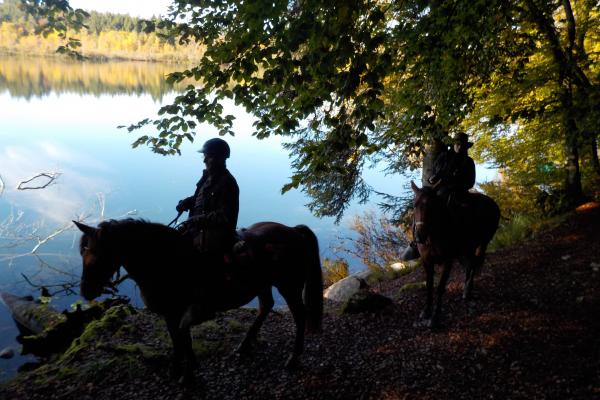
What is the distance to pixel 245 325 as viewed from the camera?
7.25 m

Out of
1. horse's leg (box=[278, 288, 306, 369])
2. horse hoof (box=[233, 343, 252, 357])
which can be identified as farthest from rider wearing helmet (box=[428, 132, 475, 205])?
horse hoof (box=[233, 343, 252, 357])

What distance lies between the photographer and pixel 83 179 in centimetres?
2931

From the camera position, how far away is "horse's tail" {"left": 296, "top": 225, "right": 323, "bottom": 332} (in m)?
5.73

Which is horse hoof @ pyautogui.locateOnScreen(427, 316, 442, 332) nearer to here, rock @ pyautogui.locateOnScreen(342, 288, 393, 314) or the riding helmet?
rock @ pyautogui.locateOnScreen(342, 288, 393, 314)

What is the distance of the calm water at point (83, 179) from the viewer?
16562 millimetres

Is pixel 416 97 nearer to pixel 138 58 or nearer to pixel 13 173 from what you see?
pixel 13 173

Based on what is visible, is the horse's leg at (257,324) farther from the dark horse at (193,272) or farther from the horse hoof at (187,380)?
the horse hoof at (187,380)

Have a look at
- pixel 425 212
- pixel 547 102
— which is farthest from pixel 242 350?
pixel 547 102

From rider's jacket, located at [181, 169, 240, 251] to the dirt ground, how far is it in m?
1.95

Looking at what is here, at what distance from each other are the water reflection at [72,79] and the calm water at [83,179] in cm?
66

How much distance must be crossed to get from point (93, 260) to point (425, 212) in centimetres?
477

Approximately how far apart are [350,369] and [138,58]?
10869 cm

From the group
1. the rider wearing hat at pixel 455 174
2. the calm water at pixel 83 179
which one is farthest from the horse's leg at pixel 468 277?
the calm water at pixel 83 179

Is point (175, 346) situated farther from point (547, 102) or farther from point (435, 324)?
point (547, 102)
